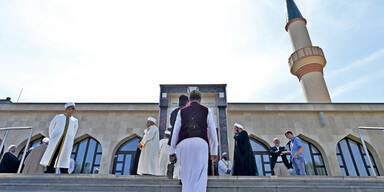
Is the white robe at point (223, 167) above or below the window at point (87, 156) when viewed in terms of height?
below

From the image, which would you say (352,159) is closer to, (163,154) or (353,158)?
(353,158)

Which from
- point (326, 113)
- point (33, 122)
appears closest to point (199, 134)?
point (326, 113)

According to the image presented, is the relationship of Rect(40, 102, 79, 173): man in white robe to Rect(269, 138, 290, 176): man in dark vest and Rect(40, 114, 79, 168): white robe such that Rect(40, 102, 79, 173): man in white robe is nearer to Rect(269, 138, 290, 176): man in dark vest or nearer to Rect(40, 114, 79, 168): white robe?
Rect(40, 114, 79, 168): white robe

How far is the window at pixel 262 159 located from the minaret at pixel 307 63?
4.96 metres

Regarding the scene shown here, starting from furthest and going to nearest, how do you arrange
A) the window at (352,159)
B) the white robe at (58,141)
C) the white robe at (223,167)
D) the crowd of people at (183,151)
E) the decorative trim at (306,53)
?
the decorative trim at (306,53)
the window at (352,159)
the white robe at (223,167)
the white robe at (58,141)
the crowd of people at (183,151)

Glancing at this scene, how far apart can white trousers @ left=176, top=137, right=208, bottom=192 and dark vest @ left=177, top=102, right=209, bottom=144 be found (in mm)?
69

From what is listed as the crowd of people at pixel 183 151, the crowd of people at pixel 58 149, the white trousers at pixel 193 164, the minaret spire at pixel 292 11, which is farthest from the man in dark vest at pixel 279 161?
the minaret spire at pixel 292 11

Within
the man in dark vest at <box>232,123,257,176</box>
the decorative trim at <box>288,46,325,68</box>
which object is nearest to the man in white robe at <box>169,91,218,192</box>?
the man in dark vest at <box>232,123,257,176</box>

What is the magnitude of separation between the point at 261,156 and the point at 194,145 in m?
7.72

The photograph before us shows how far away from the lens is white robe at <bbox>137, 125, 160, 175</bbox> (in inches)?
226

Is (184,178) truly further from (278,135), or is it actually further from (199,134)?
(278,135)

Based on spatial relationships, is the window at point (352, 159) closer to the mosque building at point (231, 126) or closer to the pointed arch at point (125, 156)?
the mosque building at point (231, 126)

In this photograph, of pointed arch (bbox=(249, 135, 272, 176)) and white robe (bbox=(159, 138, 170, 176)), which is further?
pointed arch (bbox=(249, 135, 272, 176))

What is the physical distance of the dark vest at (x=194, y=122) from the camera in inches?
118
